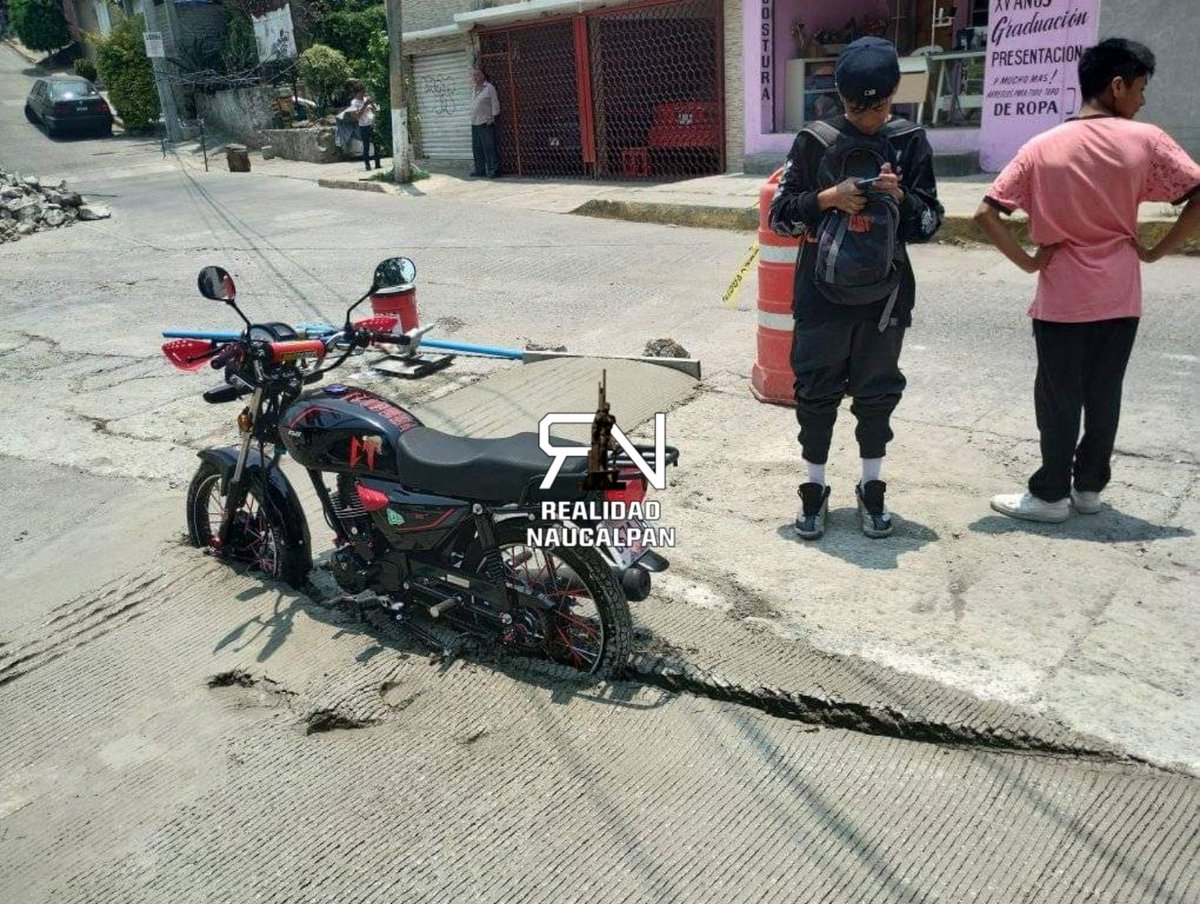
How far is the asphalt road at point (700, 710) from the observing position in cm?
269

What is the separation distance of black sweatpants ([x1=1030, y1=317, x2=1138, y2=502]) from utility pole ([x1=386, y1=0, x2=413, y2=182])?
13835 millimetres

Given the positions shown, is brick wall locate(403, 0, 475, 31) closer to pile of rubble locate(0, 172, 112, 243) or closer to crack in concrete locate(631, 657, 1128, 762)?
pile of rubble locate(0, 172, 112, 243)

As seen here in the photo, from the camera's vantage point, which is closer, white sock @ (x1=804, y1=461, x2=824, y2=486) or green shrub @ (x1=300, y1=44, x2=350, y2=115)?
white sock @ (x1=804, y1=461, x2=824, y2=486)

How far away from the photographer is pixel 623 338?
7.70 metres

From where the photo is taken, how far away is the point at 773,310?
18.8 feet

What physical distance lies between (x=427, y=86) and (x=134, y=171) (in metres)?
7.18

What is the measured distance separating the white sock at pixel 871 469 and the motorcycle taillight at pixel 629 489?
1477 millimetres

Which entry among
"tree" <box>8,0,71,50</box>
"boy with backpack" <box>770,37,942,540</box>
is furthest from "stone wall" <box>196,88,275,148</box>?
"boy with backpack" <box>770,37,942,540</box>

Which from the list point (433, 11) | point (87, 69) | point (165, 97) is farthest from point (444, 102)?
point (87, 69)

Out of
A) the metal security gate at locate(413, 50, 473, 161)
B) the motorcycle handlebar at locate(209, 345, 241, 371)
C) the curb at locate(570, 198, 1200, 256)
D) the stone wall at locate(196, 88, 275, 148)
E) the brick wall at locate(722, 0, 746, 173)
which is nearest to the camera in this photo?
the motorcycle handlebar at locate(209, 345, 241, 371)

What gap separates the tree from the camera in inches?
1519

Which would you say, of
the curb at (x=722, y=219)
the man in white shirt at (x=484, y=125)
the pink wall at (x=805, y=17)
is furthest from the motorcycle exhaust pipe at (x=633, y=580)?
the man in white shirt at (x=484, y=125)

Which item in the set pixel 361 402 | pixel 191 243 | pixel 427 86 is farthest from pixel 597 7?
pixel 361 402

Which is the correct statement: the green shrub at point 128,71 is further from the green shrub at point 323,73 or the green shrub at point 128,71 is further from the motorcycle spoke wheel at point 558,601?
the motorcycle spoke wheel at point 558,601
